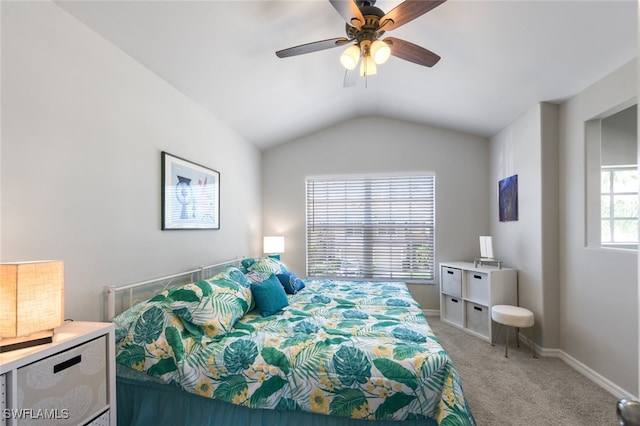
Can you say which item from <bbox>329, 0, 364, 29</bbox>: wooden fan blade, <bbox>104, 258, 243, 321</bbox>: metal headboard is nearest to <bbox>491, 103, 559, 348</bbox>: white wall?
<bbox>329, 0, 364, 29</bbox>: wooden fan blade

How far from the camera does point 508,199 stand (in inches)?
146

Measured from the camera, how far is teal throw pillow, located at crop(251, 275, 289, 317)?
245 cm

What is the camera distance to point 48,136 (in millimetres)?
1622

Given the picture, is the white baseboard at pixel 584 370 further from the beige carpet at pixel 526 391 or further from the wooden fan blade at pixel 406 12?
the wooden fan blade at pixel 406 12

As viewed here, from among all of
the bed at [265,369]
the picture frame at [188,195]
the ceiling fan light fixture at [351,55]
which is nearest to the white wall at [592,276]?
the bed at [265,369]

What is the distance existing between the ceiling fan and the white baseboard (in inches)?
113

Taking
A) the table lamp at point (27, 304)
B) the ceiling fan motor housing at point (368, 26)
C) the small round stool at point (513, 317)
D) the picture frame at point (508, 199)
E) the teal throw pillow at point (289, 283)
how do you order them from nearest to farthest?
the table lamp at point (27, 304) → the ceiling fan motor housing at point (368, 26) → the small round stool at point (513, 317) → the teal throw pillow at point (289, 283) → the picture frame at point (508, 199)

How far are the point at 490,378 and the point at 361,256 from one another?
7.55 ft

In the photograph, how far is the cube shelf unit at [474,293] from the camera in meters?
3.46

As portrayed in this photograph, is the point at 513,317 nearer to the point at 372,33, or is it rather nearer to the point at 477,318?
the point at 477,318

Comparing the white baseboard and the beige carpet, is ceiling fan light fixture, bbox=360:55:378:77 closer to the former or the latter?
the beige carpet

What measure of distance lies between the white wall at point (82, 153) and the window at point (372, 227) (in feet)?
7.59

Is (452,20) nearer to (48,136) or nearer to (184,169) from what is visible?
(184,169)

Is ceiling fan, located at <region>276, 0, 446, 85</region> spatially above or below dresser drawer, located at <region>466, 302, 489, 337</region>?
above
